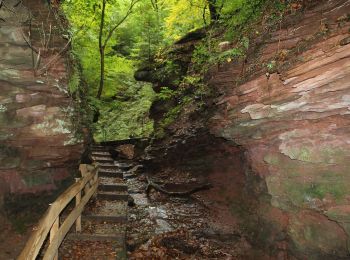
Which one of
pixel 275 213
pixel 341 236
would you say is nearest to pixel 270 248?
pixel 275 213

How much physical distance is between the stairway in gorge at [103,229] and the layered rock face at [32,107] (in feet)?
4.80

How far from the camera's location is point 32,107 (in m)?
7.64

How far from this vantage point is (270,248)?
7.37 m

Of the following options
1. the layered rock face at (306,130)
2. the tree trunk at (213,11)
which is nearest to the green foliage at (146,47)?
the tree trunk at (213,11)

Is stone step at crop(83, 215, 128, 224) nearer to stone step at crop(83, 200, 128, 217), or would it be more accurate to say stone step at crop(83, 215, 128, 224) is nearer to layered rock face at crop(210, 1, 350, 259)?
stone step at crop(83, 200, 128, 217)

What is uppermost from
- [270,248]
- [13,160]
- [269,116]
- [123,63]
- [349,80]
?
[123,63]

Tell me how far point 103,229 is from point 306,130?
534 cm

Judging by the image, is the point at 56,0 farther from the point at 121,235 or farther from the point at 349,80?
the point at 349,80

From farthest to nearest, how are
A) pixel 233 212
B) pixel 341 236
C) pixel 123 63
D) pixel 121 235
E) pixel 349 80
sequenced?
pixel 123 63, pixel 233 212, pixel 121 235, pixel 341 236, pixel 349 80

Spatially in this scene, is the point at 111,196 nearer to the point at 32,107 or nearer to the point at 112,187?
the point at 112,187

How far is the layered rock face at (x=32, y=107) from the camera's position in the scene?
7.42m

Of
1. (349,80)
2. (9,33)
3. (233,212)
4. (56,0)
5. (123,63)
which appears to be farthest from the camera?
(123,63)

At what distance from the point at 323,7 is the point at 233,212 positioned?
6.18 meters

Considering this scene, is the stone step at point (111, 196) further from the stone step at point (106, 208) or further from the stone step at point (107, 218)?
the stone step at point (107, 218)
